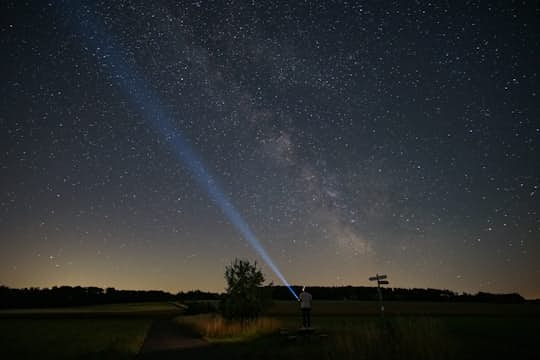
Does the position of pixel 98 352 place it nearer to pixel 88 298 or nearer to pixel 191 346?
pixel 191 346

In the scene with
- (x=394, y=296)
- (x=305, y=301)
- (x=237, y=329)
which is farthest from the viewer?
(x=394, y=296)

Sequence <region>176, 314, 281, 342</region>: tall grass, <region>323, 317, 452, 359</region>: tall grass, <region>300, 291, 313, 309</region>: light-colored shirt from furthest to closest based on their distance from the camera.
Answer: <region>176, 314, 281, 342</region>: tall grass < <region>300, 291, 313, 309</region>: light-colored shirt < <region>323, 317, 452, 359</region>: tall grass

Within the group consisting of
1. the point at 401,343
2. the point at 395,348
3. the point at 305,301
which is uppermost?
the point at 305,301

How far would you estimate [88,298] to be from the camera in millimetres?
92375

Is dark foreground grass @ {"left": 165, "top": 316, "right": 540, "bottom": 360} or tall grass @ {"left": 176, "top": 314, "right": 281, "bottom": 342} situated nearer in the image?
dark foreground grass @ {"left": 165, "top": 316, "right": 540, "bottom": 360}

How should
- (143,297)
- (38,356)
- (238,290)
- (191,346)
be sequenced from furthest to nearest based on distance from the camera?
(143,297)
(238,290)
(191,346)
(38,356)

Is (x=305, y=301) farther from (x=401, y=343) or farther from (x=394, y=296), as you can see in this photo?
(x=394, y=296)

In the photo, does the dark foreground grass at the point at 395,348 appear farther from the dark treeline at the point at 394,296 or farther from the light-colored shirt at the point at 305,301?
the dark treeline at the point at 394,296

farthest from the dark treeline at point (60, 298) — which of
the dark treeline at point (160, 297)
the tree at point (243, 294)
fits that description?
the tree at point (243, 294)

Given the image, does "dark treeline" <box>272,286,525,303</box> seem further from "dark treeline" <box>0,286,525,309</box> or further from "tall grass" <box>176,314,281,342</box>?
"tall grass" <box>176,314,281,342</box>

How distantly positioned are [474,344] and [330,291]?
82.9 m

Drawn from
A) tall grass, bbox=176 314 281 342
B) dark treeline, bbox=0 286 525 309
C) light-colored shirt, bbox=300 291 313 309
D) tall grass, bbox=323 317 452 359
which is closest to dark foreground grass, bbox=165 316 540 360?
tall grass, bbox=323 317 452 359

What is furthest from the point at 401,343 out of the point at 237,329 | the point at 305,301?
the point at 237,329

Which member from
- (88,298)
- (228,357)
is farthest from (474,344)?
(88,298)
